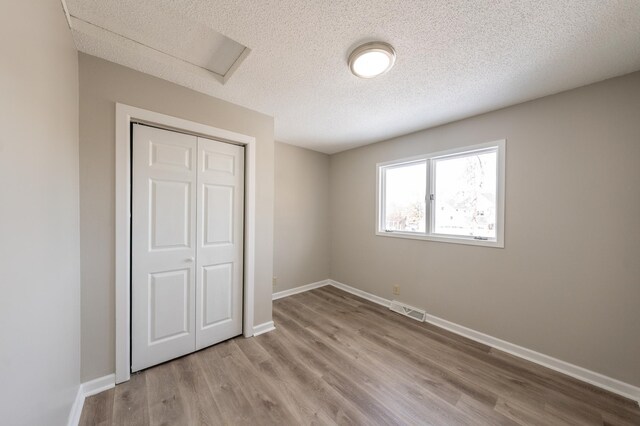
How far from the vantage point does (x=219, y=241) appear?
7.29 feet

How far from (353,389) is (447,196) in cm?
227

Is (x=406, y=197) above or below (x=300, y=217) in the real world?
above

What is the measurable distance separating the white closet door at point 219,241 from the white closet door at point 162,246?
0.08 meters

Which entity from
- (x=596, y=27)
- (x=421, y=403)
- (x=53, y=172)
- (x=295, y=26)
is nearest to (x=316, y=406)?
(x=421, y=403)

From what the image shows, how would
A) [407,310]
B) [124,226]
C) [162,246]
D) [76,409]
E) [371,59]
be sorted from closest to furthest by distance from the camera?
[76,409] < [371,59] < [124,226] < [162,246] < [407,310]

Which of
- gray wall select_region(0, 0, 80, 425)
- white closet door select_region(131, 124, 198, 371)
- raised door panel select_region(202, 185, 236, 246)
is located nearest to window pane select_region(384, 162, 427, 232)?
raised door panel select_region(202, 185, 236, 246)

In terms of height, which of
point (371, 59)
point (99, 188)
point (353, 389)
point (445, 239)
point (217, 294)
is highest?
point (371, 59)

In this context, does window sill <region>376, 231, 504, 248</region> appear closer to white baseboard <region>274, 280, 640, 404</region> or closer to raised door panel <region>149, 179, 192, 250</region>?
white baseboard <region>274, 280, 640, 404</region>

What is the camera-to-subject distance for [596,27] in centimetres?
130

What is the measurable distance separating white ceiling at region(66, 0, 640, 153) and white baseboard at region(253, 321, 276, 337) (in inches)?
92.6

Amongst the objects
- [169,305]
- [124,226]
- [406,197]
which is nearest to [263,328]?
[169,305]

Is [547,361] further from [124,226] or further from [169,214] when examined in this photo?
[124,226]

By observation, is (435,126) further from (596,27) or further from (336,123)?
(596,27)

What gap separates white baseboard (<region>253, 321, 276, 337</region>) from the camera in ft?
7.89
